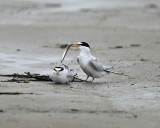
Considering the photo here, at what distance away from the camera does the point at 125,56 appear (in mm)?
10664

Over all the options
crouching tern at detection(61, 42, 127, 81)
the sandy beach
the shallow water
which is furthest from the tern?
the shallow water

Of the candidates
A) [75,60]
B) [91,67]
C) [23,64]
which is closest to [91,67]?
[91,67]

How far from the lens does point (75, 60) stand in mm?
10102

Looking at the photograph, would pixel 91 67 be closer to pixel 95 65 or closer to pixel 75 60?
pixel 95 65

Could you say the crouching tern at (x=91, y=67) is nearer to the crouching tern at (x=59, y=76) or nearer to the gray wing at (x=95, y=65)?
the gray wing at (x=95, y=65)

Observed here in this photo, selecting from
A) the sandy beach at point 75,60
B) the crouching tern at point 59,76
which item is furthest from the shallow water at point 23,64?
the crouching tern at point 59,76

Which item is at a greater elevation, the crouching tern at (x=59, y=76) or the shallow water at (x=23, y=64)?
the shallow water at (x=23, y=64)

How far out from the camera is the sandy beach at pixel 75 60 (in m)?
5.41

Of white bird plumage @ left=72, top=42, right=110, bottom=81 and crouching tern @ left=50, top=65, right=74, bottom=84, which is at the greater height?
white bird plumage @ left=72, top=42, right=110, bottom=81

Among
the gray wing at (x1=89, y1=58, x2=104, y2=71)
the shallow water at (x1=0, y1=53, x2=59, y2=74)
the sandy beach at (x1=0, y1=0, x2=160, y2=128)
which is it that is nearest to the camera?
the sandy beach at (x1=0, y1=0, x2=160, y2=128)

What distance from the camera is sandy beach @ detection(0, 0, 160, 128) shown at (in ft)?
17.8

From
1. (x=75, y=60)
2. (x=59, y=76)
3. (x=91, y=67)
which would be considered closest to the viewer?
(x=59, y=76)

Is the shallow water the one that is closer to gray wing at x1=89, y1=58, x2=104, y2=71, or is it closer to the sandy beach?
the sandy beach

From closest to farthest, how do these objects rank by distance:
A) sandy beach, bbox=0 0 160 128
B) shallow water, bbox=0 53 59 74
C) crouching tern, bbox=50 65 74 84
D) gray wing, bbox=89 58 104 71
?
sandy beach, bbox=0 0 160 128
crouching tern, bbox=50 65 74 84
gray wing, bbox=89 58 104 71
shallow water, bbox=0 53 59 74
